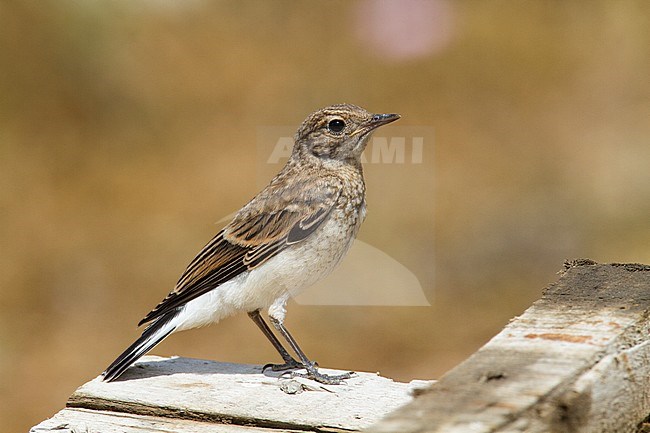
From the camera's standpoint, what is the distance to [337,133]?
15.5 ft

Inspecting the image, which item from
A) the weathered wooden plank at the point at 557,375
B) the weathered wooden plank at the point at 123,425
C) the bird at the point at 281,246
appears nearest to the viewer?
the weathered wooden plank at the point at 557,375

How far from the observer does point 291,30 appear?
7703mm

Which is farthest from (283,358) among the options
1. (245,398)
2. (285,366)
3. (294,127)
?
(294,127)

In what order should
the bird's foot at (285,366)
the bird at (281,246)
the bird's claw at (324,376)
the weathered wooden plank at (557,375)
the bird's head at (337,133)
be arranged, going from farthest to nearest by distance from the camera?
the bird's head at (337,133) < the bird at (281,246) < the bird's foot at (285,366) < the bird's claw at (324,376) < the weathered wooden plank at (557,375)

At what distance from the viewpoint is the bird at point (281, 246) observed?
178 inches

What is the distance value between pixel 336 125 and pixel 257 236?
2.04 feet

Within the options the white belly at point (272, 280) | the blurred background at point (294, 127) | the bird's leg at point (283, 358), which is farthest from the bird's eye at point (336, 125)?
the blurred background at point (294, 127)

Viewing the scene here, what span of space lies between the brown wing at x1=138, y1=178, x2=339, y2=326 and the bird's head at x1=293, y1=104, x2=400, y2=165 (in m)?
0.22

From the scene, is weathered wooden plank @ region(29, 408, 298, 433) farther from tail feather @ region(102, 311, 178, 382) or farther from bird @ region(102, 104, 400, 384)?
bird @ region(102, 104, 400, 384)

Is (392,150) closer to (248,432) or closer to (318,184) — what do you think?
(318,184)

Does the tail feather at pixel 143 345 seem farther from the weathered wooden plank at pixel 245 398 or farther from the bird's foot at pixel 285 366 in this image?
the bird's foot at pixel 285 366

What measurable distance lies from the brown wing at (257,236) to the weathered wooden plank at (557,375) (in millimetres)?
1533

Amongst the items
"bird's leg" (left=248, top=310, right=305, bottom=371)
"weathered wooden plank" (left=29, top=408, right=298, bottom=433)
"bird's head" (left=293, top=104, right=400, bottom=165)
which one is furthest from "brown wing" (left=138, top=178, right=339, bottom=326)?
"weathered wooden plank" (left=29, top=408, right=298, bottom=433)

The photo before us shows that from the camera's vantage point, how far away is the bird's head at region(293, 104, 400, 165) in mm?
4684
